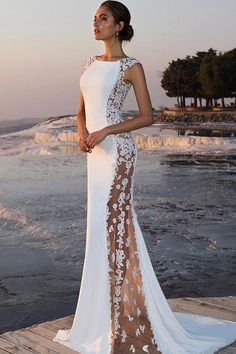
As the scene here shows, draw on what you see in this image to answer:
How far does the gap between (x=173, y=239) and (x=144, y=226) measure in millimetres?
1194

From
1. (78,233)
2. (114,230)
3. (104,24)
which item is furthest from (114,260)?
(78,233)

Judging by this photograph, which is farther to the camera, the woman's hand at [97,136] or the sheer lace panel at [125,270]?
the sheer lace panel at [125,270]

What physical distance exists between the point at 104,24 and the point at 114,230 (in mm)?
1286

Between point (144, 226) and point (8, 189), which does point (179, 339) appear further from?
point (8, 189)

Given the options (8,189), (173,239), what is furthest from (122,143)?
(8,189)

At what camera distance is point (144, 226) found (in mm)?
10820

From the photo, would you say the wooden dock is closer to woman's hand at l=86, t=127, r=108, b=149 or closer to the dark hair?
woman's hand at l=86, t=127, r=108, b=149

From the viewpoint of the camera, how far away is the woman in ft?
12.0

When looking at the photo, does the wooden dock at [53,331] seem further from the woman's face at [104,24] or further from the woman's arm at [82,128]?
the woman's face at [104,24]

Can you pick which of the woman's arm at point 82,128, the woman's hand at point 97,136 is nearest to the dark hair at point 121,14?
the woman's arm at point 82,128

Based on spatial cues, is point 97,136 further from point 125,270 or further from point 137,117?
point 125,270

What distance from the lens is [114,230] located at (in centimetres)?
379

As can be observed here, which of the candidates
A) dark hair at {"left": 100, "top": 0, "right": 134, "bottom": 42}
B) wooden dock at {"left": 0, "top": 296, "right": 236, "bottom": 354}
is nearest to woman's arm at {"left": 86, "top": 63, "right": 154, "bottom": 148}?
dark hair at {"left": 100, "top": 0, "right": 134, "bottom": 42}

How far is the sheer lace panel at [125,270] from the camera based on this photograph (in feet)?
12.3
